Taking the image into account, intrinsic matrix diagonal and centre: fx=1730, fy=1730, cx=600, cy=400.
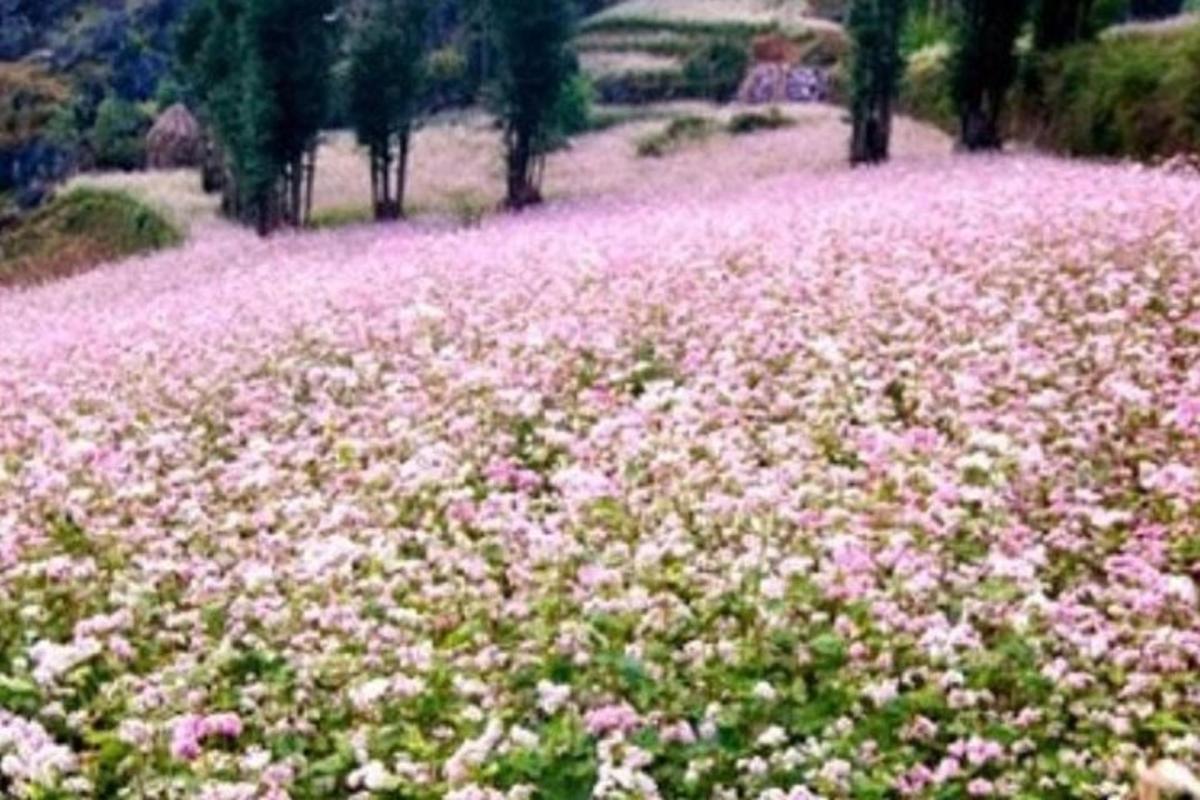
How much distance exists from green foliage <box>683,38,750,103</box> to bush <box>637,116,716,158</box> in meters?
14.6

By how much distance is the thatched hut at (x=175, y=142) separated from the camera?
7956 centimetres

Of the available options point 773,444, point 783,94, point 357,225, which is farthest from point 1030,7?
point 773,444

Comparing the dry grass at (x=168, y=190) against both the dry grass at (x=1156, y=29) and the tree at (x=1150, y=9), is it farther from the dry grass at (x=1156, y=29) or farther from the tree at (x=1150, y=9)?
the tree at (x=1150, y=9)

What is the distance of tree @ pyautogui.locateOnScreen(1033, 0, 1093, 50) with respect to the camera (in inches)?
2000

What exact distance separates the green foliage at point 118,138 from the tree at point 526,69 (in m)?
39.3

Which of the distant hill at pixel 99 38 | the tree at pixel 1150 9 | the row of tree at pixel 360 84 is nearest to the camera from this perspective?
the row of tree at pixel 360 84

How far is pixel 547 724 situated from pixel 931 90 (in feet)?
197

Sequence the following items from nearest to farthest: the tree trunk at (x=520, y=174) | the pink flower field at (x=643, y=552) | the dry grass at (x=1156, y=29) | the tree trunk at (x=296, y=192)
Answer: the pink flower field at (x=643, y=552) → the dry grass at (x=1156, y=29) → the tree trunk at (x=296, y=192) → the tree trunk at (x=520, y=174)

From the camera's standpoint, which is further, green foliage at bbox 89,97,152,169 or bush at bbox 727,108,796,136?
green foliage at bbox 89,97,152,169

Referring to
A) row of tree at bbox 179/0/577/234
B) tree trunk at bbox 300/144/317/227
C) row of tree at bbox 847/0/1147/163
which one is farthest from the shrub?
tree trunk at bbox 300/144/317/227

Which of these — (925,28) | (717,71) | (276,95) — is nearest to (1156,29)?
(276,95)

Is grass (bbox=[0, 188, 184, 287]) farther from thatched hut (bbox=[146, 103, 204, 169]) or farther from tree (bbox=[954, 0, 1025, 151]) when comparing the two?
tree (bbox=[954, 0, 1025, 151])

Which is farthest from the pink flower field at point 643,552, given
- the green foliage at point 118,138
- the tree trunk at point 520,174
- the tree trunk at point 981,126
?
→ the green foliage at point 118,138

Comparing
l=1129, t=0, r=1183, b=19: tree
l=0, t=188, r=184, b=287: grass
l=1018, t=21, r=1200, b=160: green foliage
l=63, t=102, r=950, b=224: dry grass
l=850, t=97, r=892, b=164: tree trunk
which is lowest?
l=0, t=188, r=184, b=287: grass
